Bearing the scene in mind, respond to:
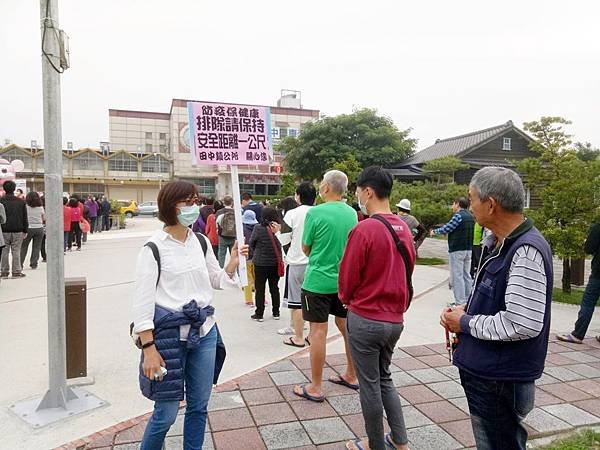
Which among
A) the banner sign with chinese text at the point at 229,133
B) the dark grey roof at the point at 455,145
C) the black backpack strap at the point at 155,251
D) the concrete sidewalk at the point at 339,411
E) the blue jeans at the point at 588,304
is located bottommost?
the concrete sidewalk at the point at 339,411

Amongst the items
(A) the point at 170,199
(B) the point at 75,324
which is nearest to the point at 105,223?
(B) the point at 75,324

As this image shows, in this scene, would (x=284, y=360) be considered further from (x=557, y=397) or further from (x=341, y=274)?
(x=557, y=397)

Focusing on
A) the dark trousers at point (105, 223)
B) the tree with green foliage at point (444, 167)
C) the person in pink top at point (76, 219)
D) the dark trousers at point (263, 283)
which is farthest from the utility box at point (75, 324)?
the dark trousers at point (105, 223)

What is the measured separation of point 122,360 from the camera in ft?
14.7

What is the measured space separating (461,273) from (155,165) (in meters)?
45.4

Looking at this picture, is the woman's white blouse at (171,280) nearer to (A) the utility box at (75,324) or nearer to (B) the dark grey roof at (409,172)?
(A) the utility box at (75,324)

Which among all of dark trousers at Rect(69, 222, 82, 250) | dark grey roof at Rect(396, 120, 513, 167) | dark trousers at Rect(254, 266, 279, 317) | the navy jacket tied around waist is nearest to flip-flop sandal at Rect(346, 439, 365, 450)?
the navy jacket tied around waist

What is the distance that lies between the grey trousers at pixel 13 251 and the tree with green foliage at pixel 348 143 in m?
19.1

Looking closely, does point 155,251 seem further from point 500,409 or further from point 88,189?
point 88,189

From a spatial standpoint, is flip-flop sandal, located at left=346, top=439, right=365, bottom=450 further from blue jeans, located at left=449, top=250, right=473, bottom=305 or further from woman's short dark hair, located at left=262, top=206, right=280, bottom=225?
blue jeans, located at left=449, top=250, right=473, bottom=305

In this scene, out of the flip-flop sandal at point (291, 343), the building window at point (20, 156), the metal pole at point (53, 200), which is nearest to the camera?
the metal pole at point (53, 200)

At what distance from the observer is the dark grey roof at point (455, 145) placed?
24173 millimetres

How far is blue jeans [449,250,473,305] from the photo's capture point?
6.96 metres

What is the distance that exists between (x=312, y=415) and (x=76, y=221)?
38.7 feet
